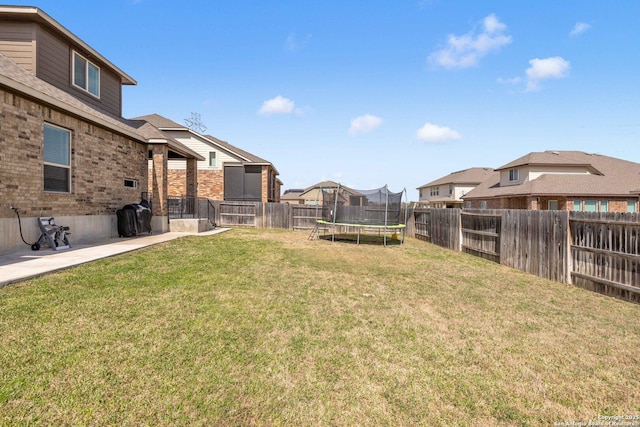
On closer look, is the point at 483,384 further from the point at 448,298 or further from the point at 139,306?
the point at 139,306

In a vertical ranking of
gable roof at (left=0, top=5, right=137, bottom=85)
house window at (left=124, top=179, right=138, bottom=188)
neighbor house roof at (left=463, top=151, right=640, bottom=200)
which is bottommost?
house window at (left=124, top=179, right=138, bottom=188)

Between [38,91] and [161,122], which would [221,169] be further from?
[38,91]

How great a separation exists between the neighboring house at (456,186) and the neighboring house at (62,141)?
117 feet

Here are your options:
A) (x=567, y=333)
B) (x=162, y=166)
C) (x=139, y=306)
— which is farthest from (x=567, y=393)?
(x=162, y=166)

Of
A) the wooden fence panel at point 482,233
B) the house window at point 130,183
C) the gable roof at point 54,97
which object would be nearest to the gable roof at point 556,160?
the wooden fence panel at point 482,233

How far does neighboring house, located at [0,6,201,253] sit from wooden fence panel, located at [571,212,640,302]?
12.0m

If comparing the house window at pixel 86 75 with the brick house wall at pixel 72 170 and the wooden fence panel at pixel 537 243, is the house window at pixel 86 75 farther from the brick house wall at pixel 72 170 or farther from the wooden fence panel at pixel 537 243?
the wooden fence panel at pixel 537 243

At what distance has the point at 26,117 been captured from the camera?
6.90 m

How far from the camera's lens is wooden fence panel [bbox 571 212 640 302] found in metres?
4.84

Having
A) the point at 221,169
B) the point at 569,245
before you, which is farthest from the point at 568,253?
the point at 221,169

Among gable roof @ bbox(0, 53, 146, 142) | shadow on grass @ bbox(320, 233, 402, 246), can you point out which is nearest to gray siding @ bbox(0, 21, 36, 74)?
gable roof @ bbox(0, 53, 146, 142)

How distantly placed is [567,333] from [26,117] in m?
11.1

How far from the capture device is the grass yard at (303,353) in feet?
6.87

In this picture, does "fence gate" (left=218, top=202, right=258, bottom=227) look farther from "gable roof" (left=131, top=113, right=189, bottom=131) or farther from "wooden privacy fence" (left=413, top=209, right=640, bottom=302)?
"wooden privacy fence" (left=413, top=209, right=640, bottom=302)
